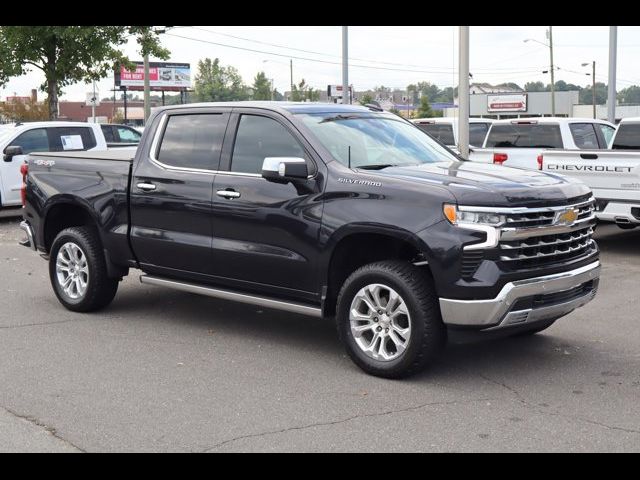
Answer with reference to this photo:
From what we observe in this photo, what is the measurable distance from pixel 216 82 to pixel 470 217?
109 meters

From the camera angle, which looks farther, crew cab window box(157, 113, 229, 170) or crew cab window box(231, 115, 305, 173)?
crew cab window box(157, 113, 229, 170)

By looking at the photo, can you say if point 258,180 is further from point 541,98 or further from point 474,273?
point 541,98

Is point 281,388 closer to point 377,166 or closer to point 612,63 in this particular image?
point 377,166

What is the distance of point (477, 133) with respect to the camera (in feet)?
59.3

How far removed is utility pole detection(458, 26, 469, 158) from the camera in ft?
50.2

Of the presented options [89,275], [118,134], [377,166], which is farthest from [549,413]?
[118,134]

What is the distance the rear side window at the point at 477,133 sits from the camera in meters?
17.9

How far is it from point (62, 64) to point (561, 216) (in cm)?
2012

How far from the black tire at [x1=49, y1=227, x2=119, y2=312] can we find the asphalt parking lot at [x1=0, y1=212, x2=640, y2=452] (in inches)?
6.3

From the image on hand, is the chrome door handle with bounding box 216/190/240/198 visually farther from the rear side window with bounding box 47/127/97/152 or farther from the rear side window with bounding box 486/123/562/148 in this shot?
the rear side window with bounding box 47/127/97/152

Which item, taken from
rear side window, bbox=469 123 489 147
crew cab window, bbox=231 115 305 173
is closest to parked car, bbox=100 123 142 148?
rear side window, bbox=469 123 489 147

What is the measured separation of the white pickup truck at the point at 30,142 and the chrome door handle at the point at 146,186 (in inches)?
357

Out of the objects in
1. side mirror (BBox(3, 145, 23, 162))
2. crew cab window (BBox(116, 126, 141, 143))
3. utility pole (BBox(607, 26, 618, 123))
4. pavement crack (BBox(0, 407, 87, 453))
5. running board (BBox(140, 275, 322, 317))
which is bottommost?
pavement crack (BBox(0, 407, 87, 453))

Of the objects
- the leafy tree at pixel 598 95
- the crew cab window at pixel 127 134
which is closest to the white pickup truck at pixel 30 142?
the crew cab window at pixel 127 134
